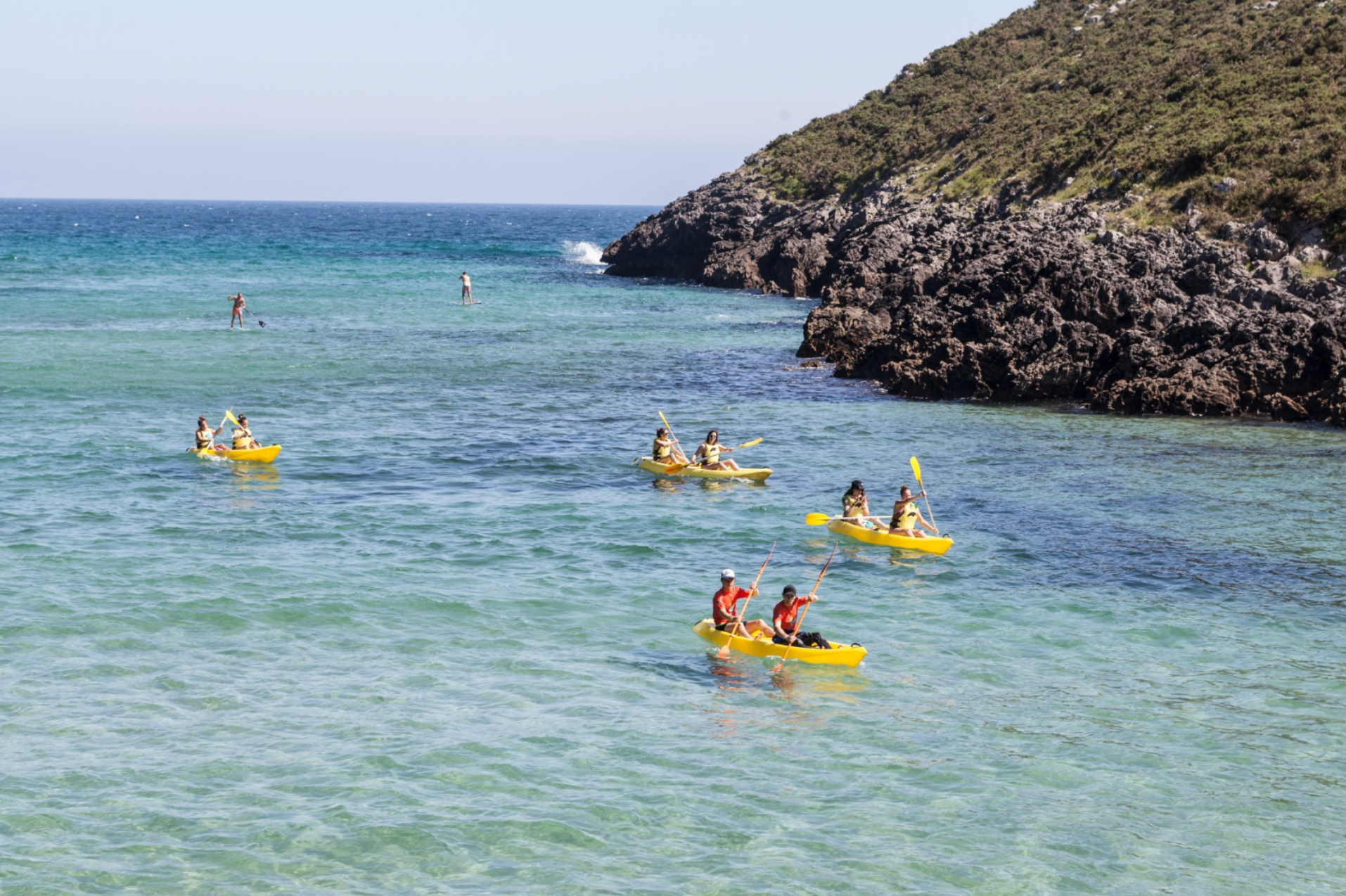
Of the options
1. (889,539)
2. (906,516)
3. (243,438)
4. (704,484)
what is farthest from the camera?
(243,438)

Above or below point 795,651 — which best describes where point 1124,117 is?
above

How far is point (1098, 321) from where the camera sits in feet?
134

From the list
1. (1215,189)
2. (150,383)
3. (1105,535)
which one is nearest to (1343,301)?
(1215,189)

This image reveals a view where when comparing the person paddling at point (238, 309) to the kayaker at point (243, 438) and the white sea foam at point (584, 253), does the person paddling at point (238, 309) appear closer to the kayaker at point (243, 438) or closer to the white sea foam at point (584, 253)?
the kayaker at point (243, 438)

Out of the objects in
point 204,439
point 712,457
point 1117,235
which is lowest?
point 204,439

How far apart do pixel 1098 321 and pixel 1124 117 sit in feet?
81.9

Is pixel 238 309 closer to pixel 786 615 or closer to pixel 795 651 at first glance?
pixel 786 615

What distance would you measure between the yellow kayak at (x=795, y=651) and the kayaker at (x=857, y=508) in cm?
656

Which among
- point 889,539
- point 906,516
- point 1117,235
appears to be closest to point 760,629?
point 889,539

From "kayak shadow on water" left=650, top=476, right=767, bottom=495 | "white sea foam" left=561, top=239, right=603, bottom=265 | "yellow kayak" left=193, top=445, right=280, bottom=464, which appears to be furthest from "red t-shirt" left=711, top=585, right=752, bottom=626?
"white sea foam" left=561, top=239, right=603, bottom=265

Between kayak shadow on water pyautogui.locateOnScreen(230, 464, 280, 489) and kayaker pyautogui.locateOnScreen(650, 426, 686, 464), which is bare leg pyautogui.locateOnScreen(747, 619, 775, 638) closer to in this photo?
kayaker pyautogui.locateOnScreen(650, 426, 686, 464)

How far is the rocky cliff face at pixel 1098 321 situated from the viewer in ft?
120

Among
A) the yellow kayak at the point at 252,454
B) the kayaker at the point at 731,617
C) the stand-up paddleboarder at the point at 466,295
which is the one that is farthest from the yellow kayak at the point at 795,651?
the stand-up paddleboarder at the point at 466,295

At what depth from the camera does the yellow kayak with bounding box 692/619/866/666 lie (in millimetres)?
17969
